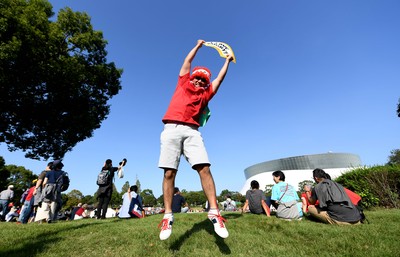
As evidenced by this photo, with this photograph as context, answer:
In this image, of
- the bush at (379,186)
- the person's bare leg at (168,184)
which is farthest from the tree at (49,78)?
the bush at (379,186)

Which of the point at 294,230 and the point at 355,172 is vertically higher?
the point at 355,172

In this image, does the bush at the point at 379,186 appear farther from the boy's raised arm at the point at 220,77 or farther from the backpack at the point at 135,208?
the boy's raised arm at the point at 220,77

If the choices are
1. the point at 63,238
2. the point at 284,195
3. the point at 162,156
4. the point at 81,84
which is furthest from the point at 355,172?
the point at 81,84

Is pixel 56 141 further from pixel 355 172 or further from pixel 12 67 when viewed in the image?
pixel 355 172

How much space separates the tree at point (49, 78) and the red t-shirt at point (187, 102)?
11.9 meters

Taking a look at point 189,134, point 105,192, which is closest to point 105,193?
point 105,192

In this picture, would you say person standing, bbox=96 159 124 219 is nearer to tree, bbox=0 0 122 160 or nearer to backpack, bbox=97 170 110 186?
backpack, bbox=97 170 110 186

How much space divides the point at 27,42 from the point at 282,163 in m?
86.2

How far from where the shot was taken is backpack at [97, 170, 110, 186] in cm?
853

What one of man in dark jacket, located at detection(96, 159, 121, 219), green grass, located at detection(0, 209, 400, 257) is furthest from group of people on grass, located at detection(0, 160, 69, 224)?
green grass, located at detection(0, 209, 400, 257)

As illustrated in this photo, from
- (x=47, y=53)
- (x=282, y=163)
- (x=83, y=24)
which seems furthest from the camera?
(x=282, y=163)

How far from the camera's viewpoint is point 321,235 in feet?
11.7

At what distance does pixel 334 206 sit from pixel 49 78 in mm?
15251

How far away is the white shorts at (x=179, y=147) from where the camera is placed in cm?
307
